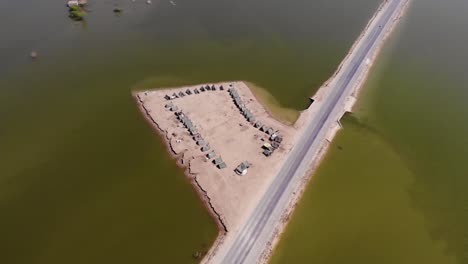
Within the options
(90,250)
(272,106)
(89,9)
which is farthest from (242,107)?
(89,9)

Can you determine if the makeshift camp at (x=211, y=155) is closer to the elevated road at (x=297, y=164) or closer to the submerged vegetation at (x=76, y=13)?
the elevated road at (x=297, y=164)

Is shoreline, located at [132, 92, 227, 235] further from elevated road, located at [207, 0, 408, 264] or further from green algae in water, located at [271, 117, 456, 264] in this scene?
green algae in water, located at [271, 117, 456, 264]

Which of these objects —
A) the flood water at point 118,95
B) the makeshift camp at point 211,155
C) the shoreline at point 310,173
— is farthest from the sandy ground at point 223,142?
the shoreline at point 310,173

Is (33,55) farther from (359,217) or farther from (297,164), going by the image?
(359,217)

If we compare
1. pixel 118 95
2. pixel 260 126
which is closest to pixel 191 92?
pixel 118 95

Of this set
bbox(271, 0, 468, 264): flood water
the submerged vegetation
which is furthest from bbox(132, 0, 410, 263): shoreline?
the submerged vegetation
